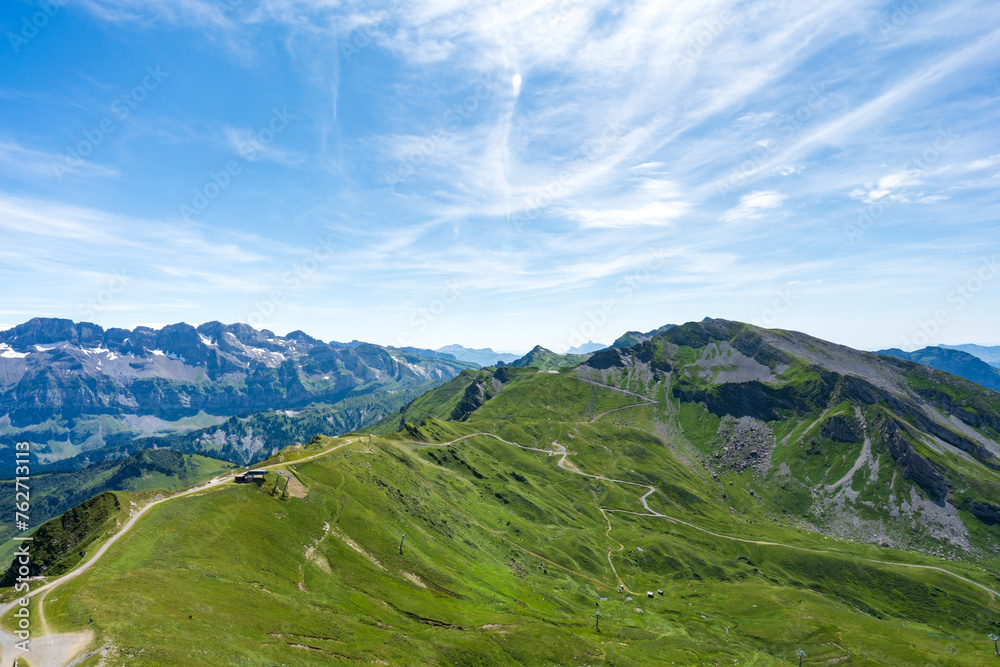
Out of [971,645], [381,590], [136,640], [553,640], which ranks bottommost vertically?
[971,645]

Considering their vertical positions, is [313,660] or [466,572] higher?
[313,660]

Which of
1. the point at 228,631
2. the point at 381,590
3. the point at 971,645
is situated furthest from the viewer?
the point at 971,645

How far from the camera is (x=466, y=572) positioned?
140 m

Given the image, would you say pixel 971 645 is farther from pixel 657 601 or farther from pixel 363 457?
pixel 363 457

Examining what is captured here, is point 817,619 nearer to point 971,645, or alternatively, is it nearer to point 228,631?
point 971,645

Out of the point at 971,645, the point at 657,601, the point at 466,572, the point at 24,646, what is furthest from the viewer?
the point at 657,601

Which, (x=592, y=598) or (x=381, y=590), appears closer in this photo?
(x=381, y=590)

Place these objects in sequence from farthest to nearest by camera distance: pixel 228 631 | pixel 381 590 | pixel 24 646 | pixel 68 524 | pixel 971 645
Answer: pixel 971 645 < pixel 381 590 < pixel 68 524 < pixel 228 631 < pixel 24 646

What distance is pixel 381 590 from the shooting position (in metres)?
107

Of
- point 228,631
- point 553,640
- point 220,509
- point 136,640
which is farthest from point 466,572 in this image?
point 136,640

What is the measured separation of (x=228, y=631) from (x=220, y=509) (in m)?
47.5

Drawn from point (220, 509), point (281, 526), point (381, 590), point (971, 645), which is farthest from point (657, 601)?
point (220, 509)

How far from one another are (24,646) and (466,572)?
106051mm

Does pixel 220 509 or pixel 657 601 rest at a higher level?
pixel 220 509
